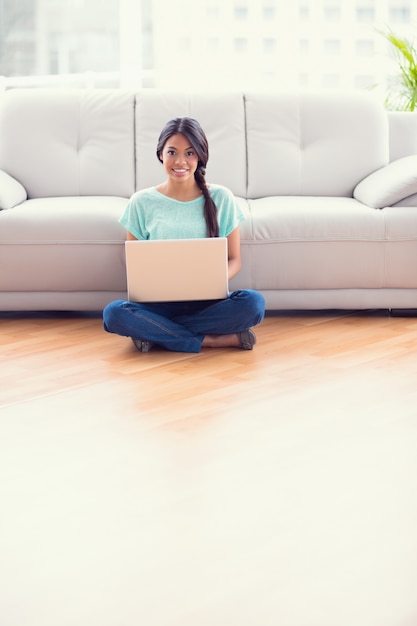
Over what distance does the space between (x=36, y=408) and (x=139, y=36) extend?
3411 millimetres

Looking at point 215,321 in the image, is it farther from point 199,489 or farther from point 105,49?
point 105,49

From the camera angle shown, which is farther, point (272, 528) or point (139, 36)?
point (139, 36)

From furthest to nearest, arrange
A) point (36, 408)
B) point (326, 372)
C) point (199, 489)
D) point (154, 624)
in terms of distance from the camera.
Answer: point (326, 372)
point (36, 408)
point (199, 489)
point (154, 624)

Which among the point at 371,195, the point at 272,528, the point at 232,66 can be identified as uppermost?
the point at 232,66

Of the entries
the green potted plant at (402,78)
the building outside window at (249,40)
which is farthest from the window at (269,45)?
the green potted plant at (402,78)

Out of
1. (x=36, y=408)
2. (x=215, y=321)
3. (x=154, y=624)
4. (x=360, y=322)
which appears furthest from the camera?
(x=360, y=322)

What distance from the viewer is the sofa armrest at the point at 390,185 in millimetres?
3398

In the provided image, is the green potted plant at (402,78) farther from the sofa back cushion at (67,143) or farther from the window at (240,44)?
the sofa back cushion at (67,143)

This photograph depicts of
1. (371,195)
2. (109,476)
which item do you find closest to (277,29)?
(371,195)

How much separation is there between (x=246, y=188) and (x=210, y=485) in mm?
2193

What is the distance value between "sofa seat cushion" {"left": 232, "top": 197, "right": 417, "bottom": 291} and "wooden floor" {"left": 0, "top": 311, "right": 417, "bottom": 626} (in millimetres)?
389

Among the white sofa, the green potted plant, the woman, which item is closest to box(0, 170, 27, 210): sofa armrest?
the white sofa

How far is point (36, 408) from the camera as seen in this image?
2393 millimetres

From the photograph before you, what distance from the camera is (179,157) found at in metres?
2.98
